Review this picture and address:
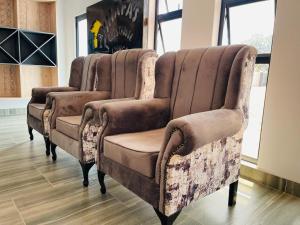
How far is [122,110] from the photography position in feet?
5.08

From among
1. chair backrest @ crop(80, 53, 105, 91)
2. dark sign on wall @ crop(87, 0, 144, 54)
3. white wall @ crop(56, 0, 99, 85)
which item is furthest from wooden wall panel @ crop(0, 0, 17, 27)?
chair backrest @ crop(80, 53, 105, 91)

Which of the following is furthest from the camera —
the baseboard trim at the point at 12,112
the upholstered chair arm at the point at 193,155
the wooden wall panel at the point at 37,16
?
the wooden wall panel at the point at 37,16

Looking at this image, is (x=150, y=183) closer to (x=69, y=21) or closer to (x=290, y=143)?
(x=290, y=143)

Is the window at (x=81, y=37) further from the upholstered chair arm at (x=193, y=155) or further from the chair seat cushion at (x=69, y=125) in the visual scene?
the upholstered chair arm at (x=193, y=155)

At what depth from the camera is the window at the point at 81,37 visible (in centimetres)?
445

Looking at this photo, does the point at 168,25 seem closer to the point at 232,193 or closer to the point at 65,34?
the point at 232,193

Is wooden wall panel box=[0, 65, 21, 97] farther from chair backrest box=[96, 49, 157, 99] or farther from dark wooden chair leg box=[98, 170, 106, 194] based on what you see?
dark wooden chair leg box=[98, 170, 106, 194]

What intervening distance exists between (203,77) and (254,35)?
89 centimetres

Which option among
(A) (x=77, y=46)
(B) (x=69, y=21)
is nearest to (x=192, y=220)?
(A) (x=77, y=46)

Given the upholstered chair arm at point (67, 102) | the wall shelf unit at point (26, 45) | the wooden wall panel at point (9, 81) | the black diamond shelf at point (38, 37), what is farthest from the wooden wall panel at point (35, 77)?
the upholstered chair arm at point (67, 102)

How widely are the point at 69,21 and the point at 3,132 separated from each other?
2.56 metres

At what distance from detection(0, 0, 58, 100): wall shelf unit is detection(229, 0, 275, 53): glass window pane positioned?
362cm

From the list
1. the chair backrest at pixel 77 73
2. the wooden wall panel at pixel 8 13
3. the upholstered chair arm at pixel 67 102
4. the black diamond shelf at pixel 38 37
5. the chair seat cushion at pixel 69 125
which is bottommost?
the chair seat cushion at pixel 69 125

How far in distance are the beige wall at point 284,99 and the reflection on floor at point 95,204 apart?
0.25 meters
